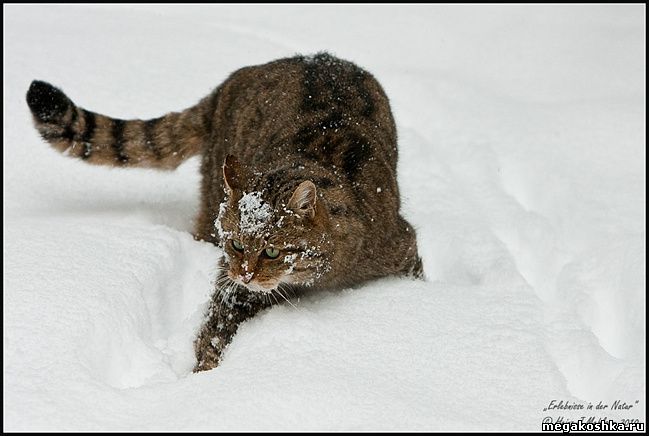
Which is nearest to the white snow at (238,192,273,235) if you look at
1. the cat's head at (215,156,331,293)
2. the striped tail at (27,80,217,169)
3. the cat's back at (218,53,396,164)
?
the cat's head at (215,156,331,293)

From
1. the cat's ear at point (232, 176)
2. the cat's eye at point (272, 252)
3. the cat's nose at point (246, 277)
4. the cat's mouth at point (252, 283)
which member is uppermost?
the cat's ear at point (232, 176)

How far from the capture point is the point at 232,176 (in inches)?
156

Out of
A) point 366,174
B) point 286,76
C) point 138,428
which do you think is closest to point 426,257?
point 366,174

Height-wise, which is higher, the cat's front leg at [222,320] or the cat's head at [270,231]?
the cat's head at [270,231]

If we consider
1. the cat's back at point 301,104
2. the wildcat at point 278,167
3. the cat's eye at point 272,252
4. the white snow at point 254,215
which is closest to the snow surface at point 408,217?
the wildcat at point 278,167

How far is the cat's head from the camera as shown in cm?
384

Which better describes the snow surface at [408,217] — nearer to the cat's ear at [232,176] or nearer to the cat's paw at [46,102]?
the cat's paw at [46,102]

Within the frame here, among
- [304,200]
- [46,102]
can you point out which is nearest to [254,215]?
[304,200]

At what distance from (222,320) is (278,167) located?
819 millimetres

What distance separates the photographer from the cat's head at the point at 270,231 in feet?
12.6

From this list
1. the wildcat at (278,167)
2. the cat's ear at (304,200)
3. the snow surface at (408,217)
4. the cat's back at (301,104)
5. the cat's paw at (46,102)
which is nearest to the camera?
the snow surface at (408,217)

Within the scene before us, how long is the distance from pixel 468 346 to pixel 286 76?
213cm

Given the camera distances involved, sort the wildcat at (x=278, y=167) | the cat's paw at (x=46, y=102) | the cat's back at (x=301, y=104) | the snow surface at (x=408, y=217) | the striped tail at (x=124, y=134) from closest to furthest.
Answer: the snow surface at (x=408, y=217) < the wildcat at (x=278, y=167) < the cat's back at (x=301, y=104) < the cat's paw at (x=46, y=102) < the striped tail at (x=124, y=134)

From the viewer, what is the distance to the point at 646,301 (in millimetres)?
4719
